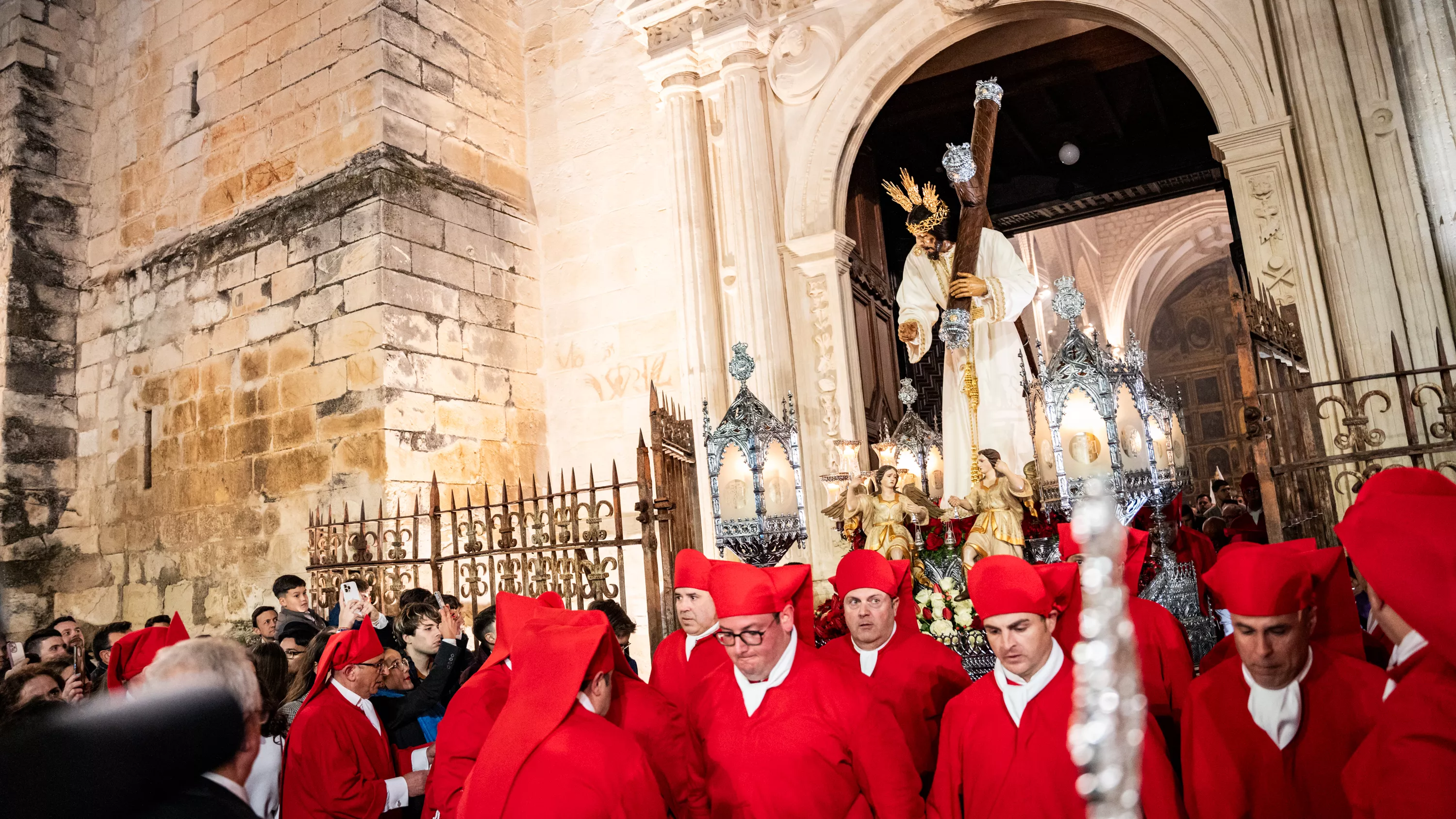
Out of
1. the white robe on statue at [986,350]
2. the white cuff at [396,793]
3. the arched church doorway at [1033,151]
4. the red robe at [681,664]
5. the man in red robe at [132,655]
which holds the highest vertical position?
the arched church doorway at [1033,151]

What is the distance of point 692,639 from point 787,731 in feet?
4.52

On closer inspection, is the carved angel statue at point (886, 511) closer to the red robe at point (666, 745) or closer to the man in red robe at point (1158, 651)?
the man in red robe at point (1158, 651)

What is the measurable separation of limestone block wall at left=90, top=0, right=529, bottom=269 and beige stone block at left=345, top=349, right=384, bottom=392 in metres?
1.94

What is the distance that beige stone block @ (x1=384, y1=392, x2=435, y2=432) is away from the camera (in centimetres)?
822

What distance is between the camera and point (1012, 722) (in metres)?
2.67

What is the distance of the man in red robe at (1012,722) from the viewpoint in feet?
8.39

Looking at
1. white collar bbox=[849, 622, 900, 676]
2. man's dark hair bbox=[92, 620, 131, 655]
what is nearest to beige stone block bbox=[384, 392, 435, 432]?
man's dark hair bbox=[92, 620, 131, 655]

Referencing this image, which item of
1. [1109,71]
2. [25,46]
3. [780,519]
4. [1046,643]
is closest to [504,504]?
[780,519]

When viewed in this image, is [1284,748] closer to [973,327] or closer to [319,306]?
[973,327]

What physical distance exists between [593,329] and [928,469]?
158 inches

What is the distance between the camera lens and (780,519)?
539 cm

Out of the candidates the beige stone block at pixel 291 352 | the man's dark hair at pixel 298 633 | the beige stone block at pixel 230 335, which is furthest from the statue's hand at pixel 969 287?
the beige stone block at pixel 230 335

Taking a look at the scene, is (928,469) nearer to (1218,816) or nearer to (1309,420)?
(1309,420)

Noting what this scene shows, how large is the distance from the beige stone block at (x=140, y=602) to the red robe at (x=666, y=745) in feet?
27.7
